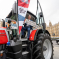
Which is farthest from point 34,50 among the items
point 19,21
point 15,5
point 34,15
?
point 15,5

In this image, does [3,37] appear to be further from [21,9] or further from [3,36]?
[21,9]

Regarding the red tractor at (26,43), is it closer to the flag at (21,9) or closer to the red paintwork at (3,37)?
the red paintwork at (3,37)

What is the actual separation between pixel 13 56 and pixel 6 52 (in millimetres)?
300

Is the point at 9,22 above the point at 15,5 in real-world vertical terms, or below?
below

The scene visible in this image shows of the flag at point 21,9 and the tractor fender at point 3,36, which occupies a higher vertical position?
the flag at point 21,9

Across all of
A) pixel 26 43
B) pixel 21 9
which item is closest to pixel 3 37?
pixel 26 43

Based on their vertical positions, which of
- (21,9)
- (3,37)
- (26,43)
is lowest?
(26,43)

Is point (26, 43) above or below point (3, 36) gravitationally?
below

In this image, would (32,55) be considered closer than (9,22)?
No

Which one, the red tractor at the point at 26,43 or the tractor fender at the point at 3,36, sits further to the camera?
the tractor fender at the point at 3,36

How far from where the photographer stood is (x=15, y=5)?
2354 mm

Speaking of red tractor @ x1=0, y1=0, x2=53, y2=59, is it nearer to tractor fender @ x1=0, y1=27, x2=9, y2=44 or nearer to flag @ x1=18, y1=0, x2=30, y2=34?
tractor fender @ x1=0, y1=27, x2=9, y2=44

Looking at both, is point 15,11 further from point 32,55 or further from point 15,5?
point 32,55

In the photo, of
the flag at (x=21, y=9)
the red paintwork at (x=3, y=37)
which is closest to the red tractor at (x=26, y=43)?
the red paintwork at (x=3, y=37)
